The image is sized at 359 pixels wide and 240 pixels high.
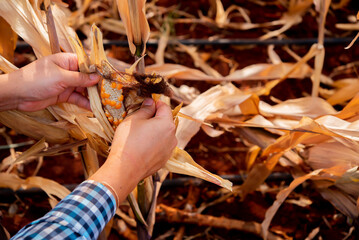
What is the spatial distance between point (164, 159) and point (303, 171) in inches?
18.6

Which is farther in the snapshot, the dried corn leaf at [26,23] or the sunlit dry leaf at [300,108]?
the sunlit dry leaf at [300,108]

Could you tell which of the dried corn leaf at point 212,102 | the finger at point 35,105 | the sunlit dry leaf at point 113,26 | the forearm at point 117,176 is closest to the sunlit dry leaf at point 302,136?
the dried corn leaf at point 212,102

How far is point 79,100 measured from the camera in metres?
0.72

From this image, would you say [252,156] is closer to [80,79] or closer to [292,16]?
[80,79]

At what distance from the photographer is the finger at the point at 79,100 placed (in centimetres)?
72

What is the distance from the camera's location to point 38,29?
729 mm

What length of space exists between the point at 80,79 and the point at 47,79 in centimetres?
6

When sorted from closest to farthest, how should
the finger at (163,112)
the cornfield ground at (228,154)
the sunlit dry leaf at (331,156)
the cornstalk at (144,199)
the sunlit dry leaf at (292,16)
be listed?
the finger at (163,112)
the cornstalk at (144,199)
the sunlit dry leaf at (331,156)
the cornfield ground at (228,154)
the sunlit dry leaf at (292,16)

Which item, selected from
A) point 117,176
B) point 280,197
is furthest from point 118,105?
point 280,197

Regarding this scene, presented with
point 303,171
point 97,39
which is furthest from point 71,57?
point 303,171

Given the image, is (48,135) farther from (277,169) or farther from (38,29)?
(277,169)

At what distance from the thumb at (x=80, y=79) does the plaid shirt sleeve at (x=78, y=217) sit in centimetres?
21

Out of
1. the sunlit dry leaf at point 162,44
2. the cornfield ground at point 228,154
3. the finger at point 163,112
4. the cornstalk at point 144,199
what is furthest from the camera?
the sunlit dry leaf at point 162,44

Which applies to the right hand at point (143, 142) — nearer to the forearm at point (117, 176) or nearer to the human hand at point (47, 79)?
the forearm at point (117, 176)
